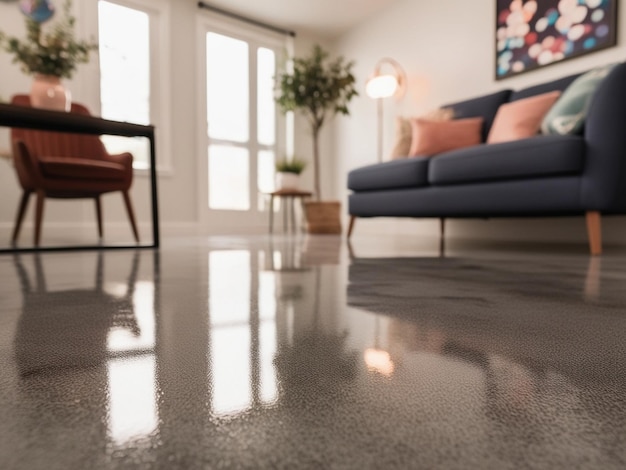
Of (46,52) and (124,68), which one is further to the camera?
(124,68)

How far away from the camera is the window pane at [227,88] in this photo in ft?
13.7

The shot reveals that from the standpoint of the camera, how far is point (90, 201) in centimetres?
347

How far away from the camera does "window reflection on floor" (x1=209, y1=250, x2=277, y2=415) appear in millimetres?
273

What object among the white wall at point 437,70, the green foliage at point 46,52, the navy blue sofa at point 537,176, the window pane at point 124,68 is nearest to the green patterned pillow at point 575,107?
the navy blue sofa at point 537,176

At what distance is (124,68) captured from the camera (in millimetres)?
3705

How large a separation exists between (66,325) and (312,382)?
328mm

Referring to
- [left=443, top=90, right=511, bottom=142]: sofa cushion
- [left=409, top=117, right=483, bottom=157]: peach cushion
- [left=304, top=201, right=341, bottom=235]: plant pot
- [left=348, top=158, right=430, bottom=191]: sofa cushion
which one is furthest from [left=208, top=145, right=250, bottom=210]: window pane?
[left=443, top=90, right=511, bottom=142]: sofa cushion

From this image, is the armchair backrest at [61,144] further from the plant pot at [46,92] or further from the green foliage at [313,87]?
the green foliage at [313,87]

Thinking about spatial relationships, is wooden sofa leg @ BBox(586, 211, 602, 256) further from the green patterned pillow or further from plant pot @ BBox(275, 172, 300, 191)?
plant pot @ BBox(275, 172, 300, 191)

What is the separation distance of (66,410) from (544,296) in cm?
67

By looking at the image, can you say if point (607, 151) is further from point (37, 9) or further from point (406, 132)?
point (37, 9)

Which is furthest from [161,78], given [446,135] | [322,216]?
[446,135]

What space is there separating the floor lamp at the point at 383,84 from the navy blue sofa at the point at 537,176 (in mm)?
1426

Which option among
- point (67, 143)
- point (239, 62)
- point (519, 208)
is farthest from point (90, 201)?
point (519, 208)
